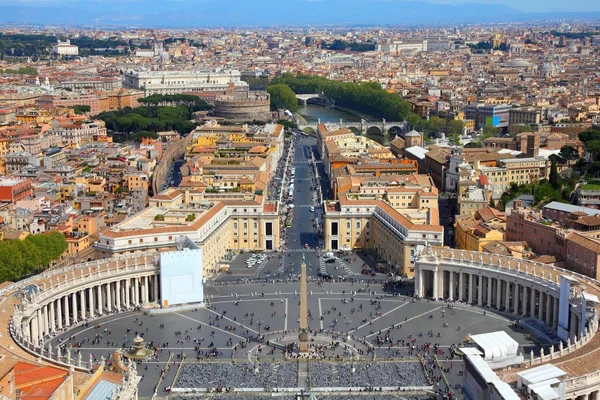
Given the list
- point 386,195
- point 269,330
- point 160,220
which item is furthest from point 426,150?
point 269,330

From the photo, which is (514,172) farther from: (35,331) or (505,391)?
(505,391)

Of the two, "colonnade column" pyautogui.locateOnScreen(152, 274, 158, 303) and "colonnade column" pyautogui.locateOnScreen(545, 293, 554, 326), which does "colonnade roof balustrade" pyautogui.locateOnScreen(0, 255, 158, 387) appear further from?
"colonnade column" pyautogui.locateOnScreen(545, 293, 554, 326)

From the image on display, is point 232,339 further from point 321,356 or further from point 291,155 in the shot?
point 291,155

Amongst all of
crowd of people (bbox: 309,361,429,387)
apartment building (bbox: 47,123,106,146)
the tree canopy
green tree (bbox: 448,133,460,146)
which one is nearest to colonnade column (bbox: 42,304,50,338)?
crowd of people (bbox: 309,361,429,387)

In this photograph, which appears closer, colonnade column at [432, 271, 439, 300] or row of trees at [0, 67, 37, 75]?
colonnade column at [432, 271, 439, 300]

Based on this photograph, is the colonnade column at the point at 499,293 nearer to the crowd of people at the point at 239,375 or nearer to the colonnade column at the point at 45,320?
the crowd of people at the point at 239,375

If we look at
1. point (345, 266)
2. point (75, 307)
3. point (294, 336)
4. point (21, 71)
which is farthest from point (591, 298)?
point (21, 71)
